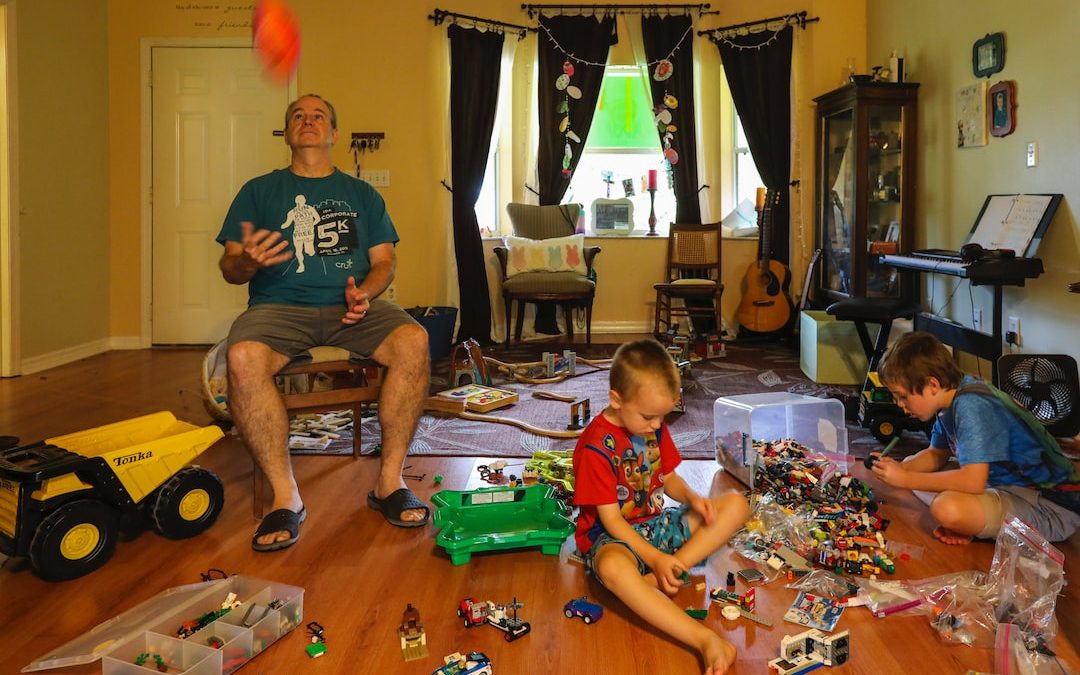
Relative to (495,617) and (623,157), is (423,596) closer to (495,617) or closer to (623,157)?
(495,617)

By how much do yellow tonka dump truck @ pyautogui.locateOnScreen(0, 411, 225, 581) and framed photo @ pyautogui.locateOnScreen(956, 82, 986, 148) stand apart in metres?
3.88

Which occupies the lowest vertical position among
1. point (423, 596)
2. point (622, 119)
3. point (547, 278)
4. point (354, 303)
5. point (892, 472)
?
point (423, 596)

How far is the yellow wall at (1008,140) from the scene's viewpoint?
3.61 m

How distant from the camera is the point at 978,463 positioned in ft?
7.02

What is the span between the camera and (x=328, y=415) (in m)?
3.80

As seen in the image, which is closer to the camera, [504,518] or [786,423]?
[504,518]

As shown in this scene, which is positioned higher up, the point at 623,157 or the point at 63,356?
the point at 623,157

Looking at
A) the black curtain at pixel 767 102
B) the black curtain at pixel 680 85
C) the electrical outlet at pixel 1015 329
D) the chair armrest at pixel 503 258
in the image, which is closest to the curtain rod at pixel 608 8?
the black curtain at pixel 680 85

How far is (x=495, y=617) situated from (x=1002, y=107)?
3643 millimetres

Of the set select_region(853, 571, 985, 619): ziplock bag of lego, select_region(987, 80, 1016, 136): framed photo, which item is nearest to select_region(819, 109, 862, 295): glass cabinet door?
select_region(987, 80, 1016, 136): framed photo

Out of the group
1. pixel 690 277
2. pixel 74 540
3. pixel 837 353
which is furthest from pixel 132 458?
pixel 690 277

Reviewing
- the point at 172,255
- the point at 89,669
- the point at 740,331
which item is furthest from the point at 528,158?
the point at 89,669

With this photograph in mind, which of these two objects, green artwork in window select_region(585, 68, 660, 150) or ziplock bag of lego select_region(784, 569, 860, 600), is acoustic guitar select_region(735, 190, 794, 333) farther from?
ziplock bag of lego select_region(784, 569, 860, 600)

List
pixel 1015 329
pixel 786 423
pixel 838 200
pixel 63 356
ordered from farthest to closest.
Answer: pixel 838 200, pixel 63 356, pixel 1015 329, pixel 786 423
